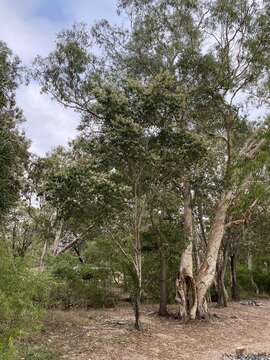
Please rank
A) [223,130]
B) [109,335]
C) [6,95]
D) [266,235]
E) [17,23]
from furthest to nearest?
1. [266,235]
2. [223,130]
3. [6,95]
4. [109,335]
5. [17,23]

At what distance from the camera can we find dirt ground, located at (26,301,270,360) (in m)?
7.71

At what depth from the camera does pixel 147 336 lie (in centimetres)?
923

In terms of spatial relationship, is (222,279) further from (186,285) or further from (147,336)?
(147,336)

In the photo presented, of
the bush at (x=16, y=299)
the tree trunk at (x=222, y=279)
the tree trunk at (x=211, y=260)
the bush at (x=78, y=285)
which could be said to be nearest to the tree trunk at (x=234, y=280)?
the tree trunk at (x=222, y=279)

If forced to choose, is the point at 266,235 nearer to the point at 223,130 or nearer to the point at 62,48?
the point at 223,130

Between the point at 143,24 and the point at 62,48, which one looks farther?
the point at 143,24

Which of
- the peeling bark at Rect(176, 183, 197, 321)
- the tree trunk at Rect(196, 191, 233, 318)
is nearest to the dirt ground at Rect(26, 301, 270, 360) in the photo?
the peeling bark at Rect(176, 183, 197, 321)

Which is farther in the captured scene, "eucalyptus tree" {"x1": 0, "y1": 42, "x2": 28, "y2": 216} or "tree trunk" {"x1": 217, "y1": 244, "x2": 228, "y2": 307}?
"tree trunk" {"x1": 217, "y1": 244, "x2": 228, "y2": 307}

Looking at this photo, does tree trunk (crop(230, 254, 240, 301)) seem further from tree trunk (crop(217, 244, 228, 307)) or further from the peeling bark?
the peeling bark

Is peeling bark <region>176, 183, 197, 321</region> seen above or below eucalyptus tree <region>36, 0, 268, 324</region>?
below

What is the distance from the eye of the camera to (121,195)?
8875 mm

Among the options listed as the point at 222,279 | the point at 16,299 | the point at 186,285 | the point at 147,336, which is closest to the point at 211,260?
the point at 186,285

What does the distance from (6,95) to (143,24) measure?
457cm

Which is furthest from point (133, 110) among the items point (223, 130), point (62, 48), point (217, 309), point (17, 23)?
point (217, 309)
